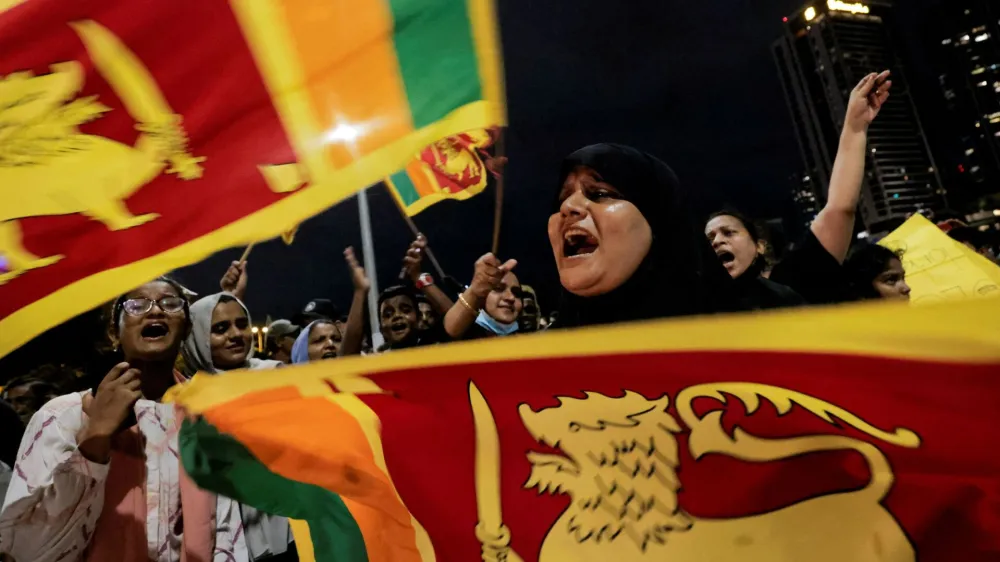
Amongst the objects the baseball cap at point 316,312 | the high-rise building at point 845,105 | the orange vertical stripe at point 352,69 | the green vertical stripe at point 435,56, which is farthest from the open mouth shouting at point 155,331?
the high-rise building at point 845,105

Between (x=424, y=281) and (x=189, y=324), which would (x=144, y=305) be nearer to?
(x=189, y=324)

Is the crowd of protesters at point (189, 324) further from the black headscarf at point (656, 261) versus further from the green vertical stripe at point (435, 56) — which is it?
the green vertical stripe at point (435, 56)

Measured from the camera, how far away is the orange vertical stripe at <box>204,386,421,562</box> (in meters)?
1.68

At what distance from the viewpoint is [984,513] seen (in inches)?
47.6

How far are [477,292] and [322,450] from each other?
4.93 ft

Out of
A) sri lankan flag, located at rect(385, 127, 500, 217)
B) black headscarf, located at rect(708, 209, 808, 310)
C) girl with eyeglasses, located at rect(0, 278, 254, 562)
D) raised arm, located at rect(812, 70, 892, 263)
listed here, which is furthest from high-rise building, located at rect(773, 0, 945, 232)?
girl with eyeglasses, located at rect(0, 278, 254, 562)

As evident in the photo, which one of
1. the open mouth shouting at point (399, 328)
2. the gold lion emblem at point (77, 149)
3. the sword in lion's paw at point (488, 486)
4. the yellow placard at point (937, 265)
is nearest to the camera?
the sword in lion's paw at point (488, 486)

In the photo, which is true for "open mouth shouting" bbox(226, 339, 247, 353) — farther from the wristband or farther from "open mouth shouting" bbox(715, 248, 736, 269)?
"open mouth shouting" bbox(715, 248, 736, 269)

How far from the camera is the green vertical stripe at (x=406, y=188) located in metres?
4.08

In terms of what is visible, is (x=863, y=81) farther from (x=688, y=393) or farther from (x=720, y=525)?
(x=720, y=525)

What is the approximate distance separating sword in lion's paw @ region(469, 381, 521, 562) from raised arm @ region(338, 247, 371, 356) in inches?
88.7

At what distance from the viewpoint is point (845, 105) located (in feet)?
255

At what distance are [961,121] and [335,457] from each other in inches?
3711

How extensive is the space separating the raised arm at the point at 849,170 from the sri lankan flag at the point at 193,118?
127cm
